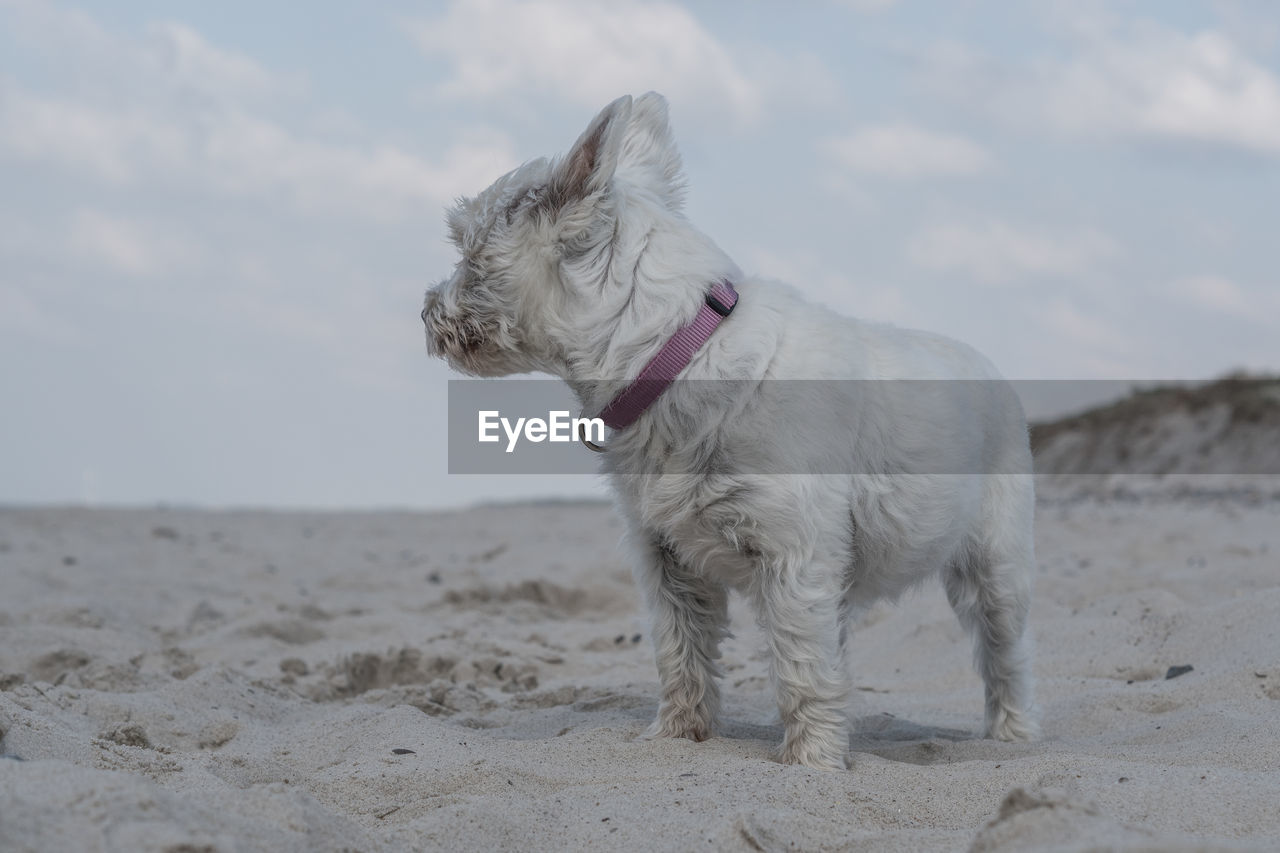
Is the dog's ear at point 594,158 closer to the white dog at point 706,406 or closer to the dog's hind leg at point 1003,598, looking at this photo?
the white dog at point 706,406

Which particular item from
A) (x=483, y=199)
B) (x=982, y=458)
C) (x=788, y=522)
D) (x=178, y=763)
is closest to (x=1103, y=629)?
(x=982, y=458)

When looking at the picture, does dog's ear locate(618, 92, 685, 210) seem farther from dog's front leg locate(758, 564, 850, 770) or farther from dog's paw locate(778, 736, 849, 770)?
dog's paw locate(778, 736, 849, 770)

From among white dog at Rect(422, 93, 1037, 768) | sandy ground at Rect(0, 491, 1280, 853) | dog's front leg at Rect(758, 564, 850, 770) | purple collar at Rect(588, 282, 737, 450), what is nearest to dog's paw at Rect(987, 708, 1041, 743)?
sandy ground at Rect(0, 491, 1280, 853)

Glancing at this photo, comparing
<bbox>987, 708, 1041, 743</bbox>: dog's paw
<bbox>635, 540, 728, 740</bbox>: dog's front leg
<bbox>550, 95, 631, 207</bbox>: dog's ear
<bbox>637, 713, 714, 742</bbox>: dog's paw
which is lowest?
<bbox>987, 708, 1041, 743</bbox>: dog's paw

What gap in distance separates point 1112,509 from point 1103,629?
11.1 metres

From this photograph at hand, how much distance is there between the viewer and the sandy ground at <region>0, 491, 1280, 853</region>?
279cm

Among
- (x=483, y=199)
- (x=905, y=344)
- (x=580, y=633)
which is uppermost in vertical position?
(x=483, y=199)

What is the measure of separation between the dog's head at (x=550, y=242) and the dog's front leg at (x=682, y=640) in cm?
91

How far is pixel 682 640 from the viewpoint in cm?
449

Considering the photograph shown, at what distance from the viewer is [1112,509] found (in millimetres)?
16703

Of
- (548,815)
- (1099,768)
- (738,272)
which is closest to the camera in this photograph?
(548,815)

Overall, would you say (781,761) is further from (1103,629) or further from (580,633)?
(580,633)

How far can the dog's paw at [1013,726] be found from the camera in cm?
489

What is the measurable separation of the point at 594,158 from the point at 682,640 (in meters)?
1.84
